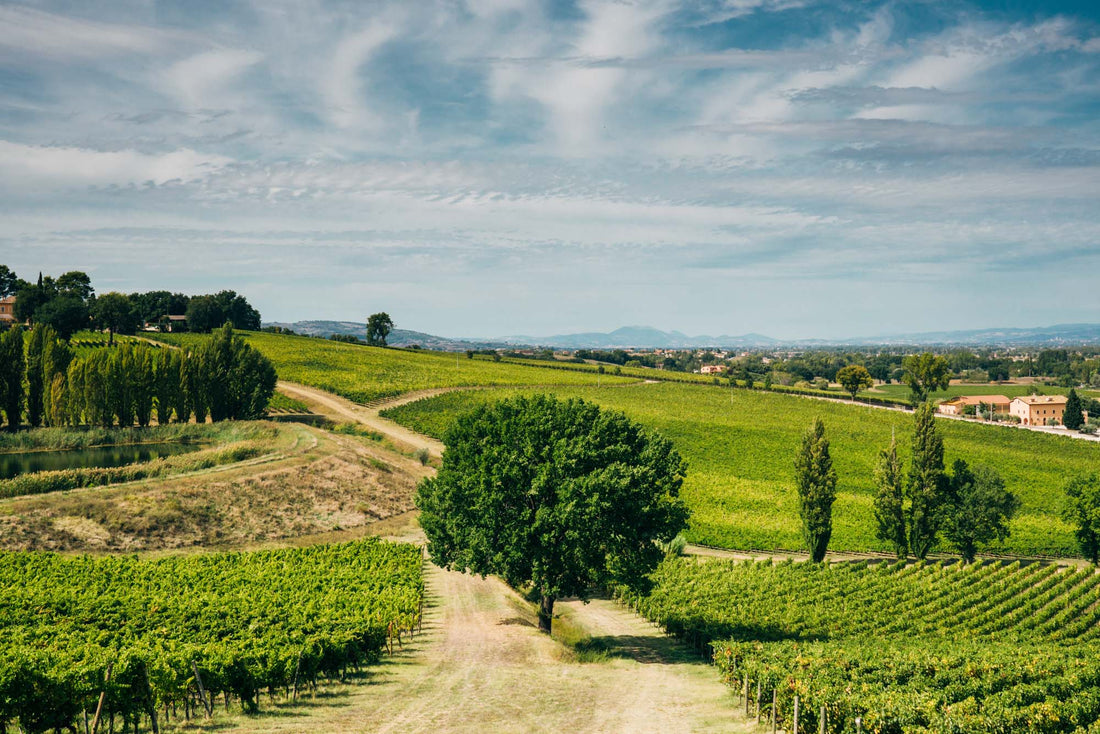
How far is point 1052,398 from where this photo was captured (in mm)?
171625

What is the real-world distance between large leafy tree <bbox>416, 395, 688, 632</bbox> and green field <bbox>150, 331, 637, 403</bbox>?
243 feet

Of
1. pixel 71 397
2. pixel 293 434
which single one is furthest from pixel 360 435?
pixel 71 397

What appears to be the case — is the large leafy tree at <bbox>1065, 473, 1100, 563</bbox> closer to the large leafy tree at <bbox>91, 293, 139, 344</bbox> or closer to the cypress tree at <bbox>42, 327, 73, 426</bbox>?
the cypress tree at <bbox>42, 327, 73, 426</bbox>

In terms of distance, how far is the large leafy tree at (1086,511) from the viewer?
60.2 metres

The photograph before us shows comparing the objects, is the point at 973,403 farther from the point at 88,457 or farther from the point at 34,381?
the point at 34,381

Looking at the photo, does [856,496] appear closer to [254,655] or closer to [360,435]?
[360,435]

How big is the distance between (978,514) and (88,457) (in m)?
82.5

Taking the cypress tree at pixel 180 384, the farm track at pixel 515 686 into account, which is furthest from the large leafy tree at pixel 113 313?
the farm track at pixel 515 686

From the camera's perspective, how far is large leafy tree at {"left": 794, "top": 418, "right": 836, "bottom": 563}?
58.3 meters

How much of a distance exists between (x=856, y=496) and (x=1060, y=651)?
5290cm

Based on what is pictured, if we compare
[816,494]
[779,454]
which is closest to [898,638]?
[816,494]

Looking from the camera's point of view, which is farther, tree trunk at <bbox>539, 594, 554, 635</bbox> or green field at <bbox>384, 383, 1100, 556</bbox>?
green field at <bbox>384, 383, 1100, 556</bbox>

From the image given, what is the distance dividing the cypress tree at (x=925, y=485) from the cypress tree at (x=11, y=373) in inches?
3547

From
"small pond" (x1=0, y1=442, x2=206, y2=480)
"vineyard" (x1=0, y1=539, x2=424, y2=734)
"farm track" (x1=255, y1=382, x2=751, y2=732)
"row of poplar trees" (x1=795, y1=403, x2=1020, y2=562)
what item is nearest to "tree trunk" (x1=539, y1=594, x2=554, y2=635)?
"farm track" (x1=255, y1=382, x2=751, y2=732)
